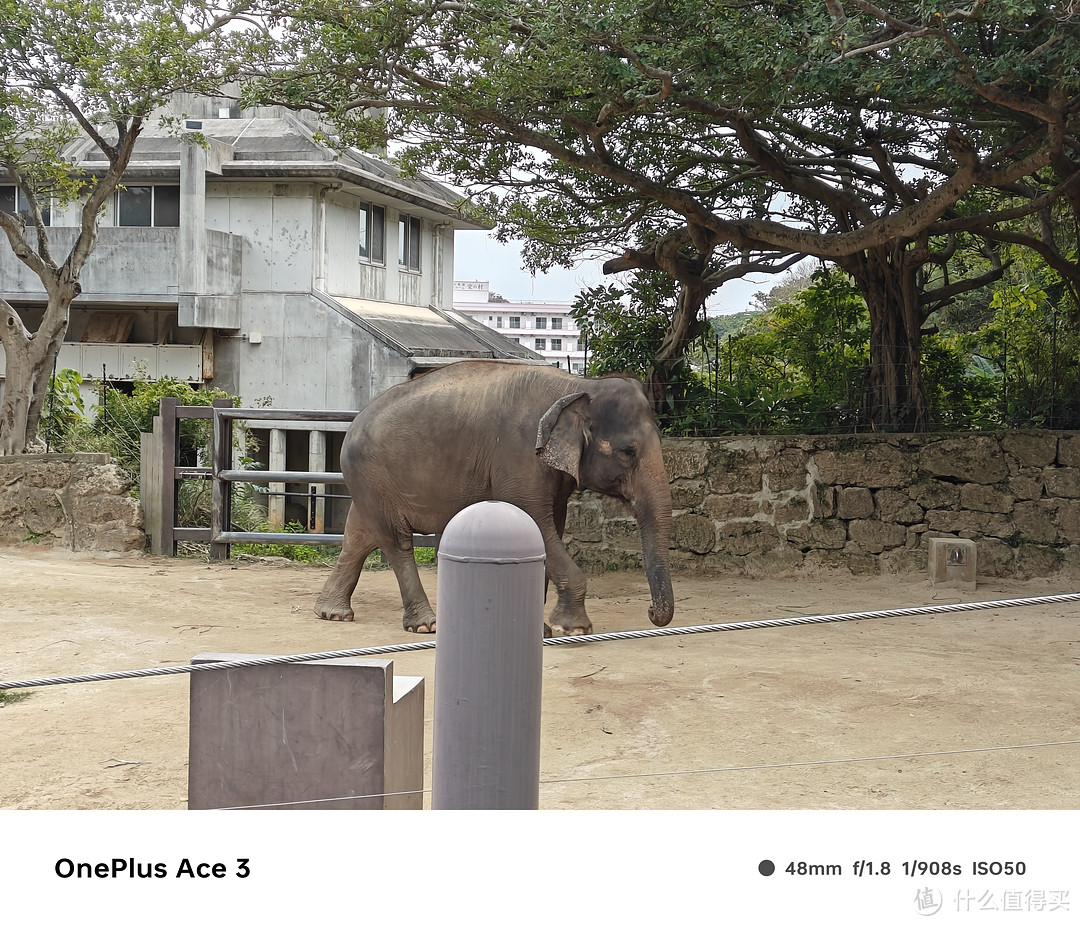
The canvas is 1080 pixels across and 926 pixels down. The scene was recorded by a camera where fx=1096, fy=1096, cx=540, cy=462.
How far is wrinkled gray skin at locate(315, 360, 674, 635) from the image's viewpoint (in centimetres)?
715

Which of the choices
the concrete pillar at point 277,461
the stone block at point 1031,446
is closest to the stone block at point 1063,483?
the stone block at point 1031,446

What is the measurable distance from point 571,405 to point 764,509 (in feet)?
12.7

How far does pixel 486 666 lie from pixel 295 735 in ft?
2.75

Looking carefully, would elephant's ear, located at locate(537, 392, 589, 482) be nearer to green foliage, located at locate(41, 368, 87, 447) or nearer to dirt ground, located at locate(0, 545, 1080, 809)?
dirt ground, located at locate(0, 545, 1080, 809)

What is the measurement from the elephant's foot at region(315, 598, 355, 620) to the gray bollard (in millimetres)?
5894

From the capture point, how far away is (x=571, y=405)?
7.23 m

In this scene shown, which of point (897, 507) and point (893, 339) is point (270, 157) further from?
point (897, 507)

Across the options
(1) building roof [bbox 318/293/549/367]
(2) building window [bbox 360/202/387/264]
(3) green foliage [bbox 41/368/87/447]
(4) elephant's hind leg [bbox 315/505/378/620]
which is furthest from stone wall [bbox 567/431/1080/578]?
(2) building window [bbox 360/202/387/264]

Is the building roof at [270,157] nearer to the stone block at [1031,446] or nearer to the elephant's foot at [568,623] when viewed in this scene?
the stone block at [1031,446]

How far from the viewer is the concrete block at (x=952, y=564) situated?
9.43m

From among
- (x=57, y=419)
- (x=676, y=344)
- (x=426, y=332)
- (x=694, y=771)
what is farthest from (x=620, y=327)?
(x=426, y=332)

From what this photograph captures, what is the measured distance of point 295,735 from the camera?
2.81 meters
